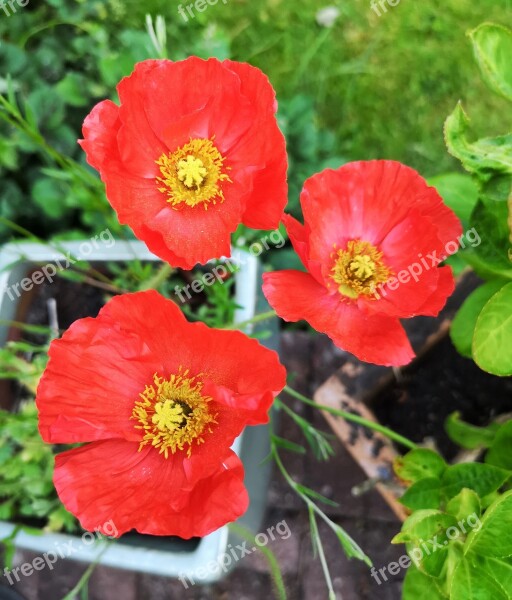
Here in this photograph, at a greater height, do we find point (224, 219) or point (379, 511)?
point (224, 219)

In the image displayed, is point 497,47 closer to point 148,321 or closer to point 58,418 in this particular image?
point 148,321

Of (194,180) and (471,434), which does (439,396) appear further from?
(194,180)

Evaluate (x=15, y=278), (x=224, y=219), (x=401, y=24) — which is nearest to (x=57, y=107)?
(x=15, y=278)

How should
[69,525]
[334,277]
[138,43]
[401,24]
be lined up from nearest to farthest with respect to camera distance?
[334,277], [69,525], [138,43], [401,24]

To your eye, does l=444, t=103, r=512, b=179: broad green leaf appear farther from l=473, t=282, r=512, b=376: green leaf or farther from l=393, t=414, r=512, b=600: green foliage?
l=393, t=414, r=512, b=600: green foliage

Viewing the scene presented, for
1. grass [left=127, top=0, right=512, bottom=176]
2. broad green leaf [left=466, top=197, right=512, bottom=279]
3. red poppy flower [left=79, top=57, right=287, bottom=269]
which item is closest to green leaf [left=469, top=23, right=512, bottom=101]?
broad green leaf [left=466, top=197, right=512, bottom=279]

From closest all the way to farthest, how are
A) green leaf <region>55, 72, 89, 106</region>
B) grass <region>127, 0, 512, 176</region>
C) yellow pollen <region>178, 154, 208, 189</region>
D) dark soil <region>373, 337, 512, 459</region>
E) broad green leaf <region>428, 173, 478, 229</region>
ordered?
1. yellow pollen <region>178, 154, 208, 189</region>
2. broad green leaf <region>428, 173, 478, 229</region>
3. dark soil <region>373, 337, 512, 459</region>
4. green leaf <region>55, 72, 89, 106</region>
5. grass <region>127, 0, 512, 176</region>
